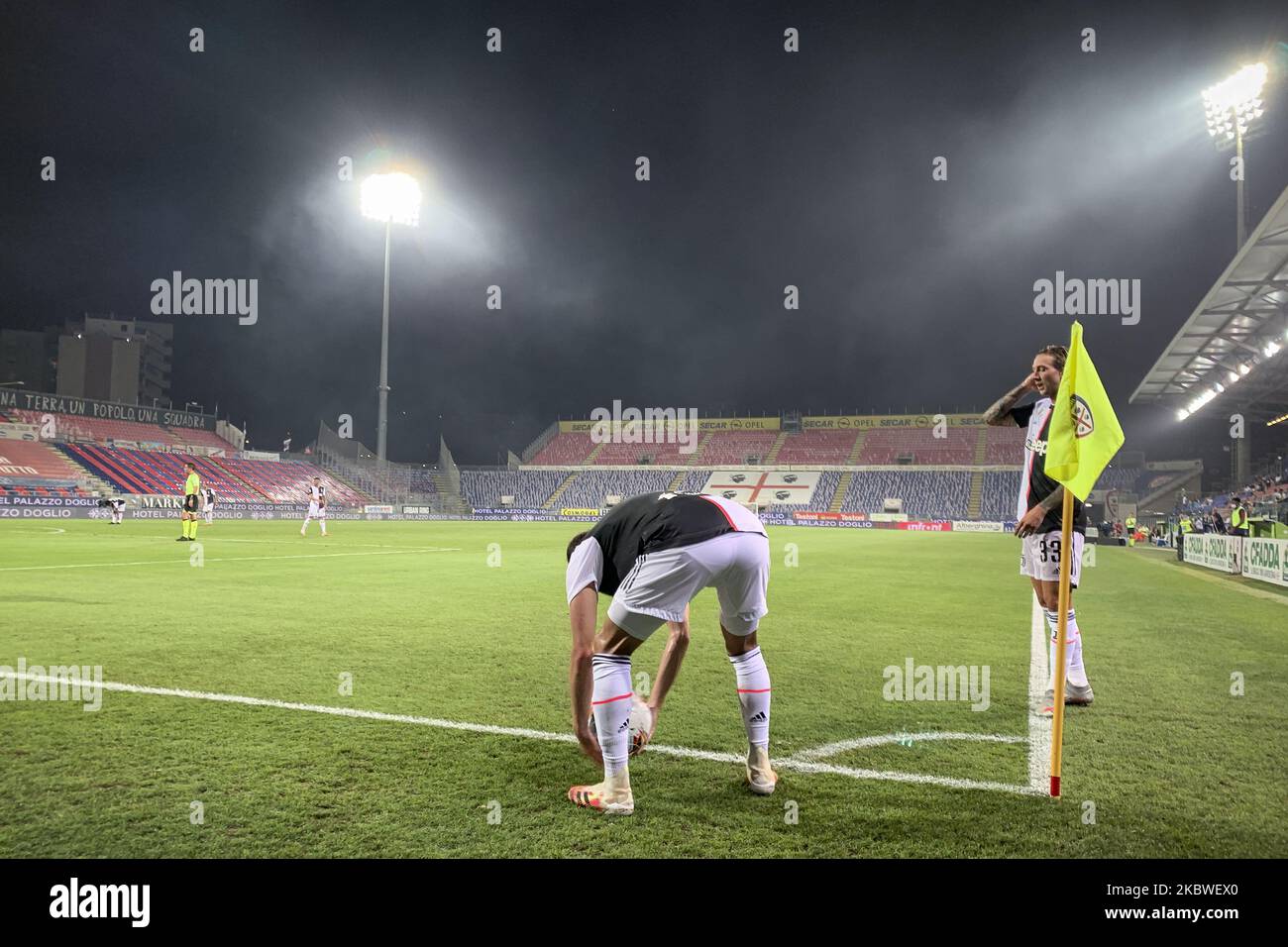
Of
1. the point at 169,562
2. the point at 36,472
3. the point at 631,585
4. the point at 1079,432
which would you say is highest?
the point at 36,472

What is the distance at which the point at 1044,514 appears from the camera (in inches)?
219

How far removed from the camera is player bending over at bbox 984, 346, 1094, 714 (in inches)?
215

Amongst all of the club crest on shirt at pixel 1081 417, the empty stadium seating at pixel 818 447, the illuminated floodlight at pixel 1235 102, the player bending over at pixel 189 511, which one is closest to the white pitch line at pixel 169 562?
the player bending over at pixel 189 511

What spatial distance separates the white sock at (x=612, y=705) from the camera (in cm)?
337

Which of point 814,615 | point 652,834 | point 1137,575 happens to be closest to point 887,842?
point 652,834

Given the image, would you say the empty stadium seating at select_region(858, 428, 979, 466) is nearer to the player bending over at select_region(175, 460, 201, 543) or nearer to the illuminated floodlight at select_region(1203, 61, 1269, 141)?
the illuminated floodlight at select_region(1203, 61, 1269, 141)

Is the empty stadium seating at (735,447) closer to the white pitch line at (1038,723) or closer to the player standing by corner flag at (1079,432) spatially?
the white pitch line at (1038,723)

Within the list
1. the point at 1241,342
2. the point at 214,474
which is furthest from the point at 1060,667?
the point at 214,474

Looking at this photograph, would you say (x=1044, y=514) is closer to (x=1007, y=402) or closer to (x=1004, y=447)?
(x=1007, y=402)

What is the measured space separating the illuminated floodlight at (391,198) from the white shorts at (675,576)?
50.9 m

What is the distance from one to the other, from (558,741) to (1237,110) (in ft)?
131

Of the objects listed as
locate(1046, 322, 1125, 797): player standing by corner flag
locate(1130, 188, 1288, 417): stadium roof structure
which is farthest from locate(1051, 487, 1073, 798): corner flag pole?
locate(1130, 188, 1288, 417): stadium roof structure

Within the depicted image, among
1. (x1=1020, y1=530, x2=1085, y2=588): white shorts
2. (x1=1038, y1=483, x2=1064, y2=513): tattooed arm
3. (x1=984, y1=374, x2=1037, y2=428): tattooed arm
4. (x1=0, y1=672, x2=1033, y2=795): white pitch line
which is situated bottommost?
(x1=0, y1=672, x2=1033, y2=795): white pitch line

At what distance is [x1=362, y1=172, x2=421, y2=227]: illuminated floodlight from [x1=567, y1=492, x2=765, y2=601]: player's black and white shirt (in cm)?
5071
